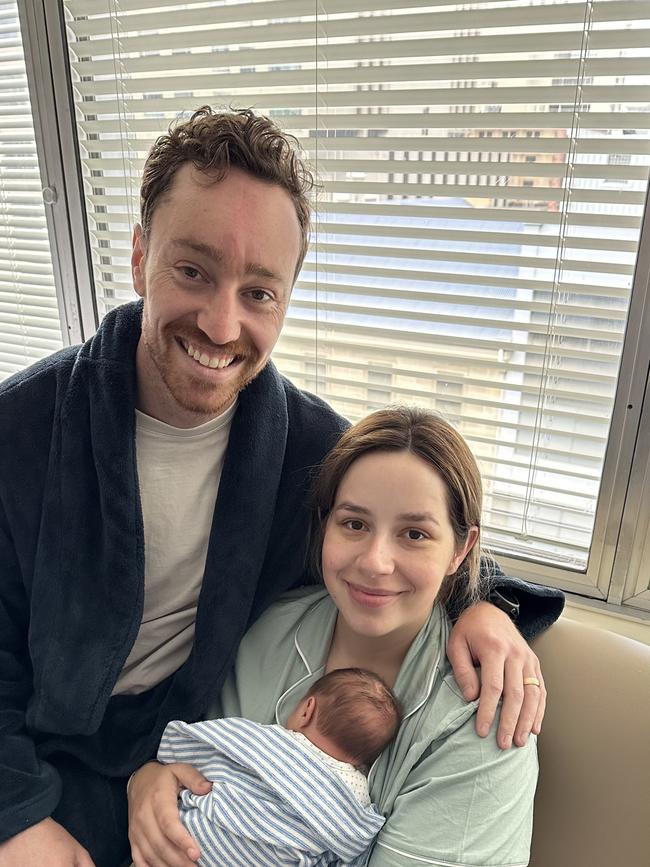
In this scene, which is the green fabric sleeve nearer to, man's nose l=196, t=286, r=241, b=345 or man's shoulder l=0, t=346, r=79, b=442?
man's nose l=196, t=286, r=241, b=345

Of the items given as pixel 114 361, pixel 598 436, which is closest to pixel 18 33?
pixel 114 361

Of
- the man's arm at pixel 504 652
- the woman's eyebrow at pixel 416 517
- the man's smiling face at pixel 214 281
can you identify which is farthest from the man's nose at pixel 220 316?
the man's arm at pixel 504 652

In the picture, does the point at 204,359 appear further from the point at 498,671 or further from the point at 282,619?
the point at 498,671

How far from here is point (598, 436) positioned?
4.93 ft

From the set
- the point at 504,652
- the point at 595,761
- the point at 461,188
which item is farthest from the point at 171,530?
the point at 461,188

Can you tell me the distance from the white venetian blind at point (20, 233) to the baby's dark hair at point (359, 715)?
158 cm

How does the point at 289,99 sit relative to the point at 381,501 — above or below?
above

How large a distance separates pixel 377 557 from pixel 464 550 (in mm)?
197

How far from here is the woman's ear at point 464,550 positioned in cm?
118

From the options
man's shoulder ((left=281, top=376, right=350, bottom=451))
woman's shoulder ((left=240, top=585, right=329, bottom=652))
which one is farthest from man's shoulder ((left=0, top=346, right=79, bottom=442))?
woman's shoulder ((left=240, top=585, right=329, bottom=652))

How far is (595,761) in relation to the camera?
110 centimetres

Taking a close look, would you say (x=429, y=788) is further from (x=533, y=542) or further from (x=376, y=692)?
(x=533, y=542)

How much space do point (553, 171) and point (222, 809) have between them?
128cm

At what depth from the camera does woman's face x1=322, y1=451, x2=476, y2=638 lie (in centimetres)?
109
